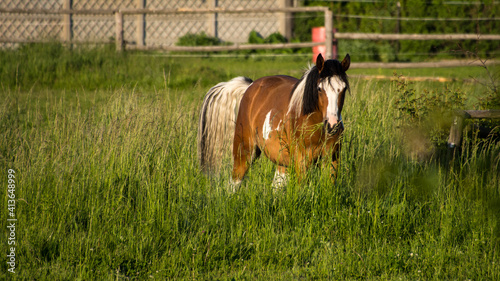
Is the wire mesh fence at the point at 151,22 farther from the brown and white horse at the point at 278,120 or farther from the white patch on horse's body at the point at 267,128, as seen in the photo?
the white patch on horse's body at the point at 267,128

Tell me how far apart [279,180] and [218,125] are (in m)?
0.92

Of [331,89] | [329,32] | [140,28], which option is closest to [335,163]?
[331,89]

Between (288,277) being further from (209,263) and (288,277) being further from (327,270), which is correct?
(209,263)

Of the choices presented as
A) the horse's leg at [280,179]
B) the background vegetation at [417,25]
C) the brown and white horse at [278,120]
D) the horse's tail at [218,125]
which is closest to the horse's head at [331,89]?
the brown and white horse at [278,120]

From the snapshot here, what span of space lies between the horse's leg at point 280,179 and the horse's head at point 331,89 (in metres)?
0.62

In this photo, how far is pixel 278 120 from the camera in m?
3.66

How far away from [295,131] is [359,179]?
0.74 m

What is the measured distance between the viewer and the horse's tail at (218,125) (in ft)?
13.8

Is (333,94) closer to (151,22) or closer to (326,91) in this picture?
(326,91)

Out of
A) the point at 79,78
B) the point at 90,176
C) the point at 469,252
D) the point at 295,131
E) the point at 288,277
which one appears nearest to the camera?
the point at 288,277

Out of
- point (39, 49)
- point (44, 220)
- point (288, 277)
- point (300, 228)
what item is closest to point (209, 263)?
point (288, 277)

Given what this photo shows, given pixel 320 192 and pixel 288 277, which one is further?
pixel 320 192

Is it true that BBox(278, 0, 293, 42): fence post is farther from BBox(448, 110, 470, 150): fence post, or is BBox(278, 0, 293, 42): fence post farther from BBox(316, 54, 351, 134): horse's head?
BBox(316, 54, 351, 134): horse's head

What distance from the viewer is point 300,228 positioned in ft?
10.5
